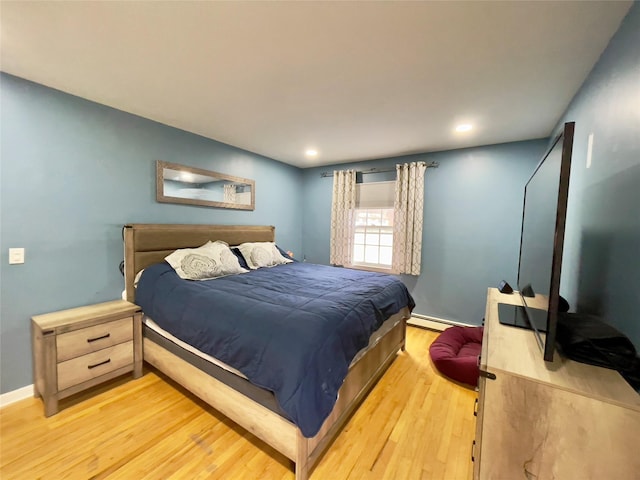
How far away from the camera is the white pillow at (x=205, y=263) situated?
244cm

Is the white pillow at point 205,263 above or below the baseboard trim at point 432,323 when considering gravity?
above

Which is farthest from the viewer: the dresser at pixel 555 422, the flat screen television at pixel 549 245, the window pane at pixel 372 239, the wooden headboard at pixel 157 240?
the window pane at pixel 372 239

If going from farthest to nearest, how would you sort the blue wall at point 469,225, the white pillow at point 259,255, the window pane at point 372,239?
the window pane at point 372,239
the white pillow at point 259,255
the blue wall at point 469,225

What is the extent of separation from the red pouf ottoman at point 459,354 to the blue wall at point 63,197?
3.15m

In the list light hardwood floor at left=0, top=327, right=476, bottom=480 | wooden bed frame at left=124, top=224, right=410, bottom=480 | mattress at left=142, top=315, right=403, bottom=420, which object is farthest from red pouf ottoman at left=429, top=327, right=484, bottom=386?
mattress at left=142, top=315, right=403, bottom=420

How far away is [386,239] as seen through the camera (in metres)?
3.98

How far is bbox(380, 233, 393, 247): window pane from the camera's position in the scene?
3948 mm

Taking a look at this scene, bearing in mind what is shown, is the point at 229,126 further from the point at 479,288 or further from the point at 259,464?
the point at 479,288

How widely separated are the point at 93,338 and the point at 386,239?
3.51 m

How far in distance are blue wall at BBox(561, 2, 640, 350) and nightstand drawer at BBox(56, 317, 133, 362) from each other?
10.3 ft

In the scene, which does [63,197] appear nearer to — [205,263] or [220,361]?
[205,263]

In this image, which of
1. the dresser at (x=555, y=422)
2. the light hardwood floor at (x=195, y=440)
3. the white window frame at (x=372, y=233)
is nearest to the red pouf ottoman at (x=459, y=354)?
the light hardwood floor at (x=195, y=440)

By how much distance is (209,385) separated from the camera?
180 centimetres

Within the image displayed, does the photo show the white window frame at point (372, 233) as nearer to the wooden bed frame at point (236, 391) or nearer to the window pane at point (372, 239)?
the window pane at point (372, 239)
